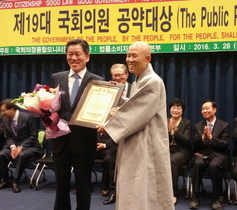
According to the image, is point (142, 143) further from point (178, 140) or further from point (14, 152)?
point (14, 152)

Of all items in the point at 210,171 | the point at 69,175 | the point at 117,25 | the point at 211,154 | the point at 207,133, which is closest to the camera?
the point at 69,175

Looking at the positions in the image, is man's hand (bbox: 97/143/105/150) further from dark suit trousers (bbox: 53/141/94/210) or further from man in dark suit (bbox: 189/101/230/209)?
dark suit trousers (bbox: 53/141/94/210)

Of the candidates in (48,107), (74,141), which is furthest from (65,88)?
(74,141)

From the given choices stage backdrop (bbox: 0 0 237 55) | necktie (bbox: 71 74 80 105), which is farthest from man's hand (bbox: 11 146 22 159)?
necktie (bbox: 71 74 80 105)

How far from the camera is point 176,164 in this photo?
4.29 metres

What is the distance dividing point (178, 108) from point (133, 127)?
240 centimetres

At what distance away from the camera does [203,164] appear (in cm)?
420

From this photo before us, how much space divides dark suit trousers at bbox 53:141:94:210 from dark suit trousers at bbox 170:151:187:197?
1.66 m

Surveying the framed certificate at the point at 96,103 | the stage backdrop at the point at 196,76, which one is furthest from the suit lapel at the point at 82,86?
the stage backdrop at the point at 196,76

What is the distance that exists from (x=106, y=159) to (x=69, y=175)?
179 centimetres

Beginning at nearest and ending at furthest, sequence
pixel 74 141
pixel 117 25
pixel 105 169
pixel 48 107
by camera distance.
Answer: pixel 48 107 < pixel 74 141 < pixel 105 169 < pixel 117 25

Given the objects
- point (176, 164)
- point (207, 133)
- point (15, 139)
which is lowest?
point (176, 164)

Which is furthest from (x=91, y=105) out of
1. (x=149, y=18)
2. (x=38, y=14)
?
(x=38, y=14)

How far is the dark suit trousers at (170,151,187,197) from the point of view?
423 cm
